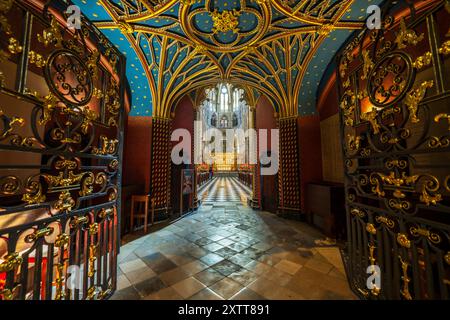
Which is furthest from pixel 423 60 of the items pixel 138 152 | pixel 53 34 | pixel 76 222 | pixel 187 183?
pixel 138 152

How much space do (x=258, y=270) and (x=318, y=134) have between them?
4728 millimetres

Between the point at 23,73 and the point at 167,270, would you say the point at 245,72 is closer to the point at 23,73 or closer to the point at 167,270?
the point at 23,73

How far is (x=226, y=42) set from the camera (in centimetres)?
436

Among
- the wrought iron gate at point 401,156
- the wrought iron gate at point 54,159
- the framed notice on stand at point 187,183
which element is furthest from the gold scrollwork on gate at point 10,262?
the framed notice on stand at point 187,183

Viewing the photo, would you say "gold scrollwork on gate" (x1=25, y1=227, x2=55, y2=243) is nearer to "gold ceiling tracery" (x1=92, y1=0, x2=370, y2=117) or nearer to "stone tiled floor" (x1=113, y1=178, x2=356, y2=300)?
"stone tiled floor" (x1=113, y1=178, x2=356, y2=300)

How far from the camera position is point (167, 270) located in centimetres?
250

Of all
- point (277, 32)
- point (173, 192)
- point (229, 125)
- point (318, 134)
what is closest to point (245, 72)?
point (277, 32)

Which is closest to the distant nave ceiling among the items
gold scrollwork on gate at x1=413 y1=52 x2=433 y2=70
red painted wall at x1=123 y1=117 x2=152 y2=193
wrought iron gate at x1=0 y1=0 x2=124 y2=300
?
red painted wall at x1=123 y1=117 x2=152 y2=193

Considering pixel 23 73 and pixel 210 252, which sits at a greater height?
pixel 23 73

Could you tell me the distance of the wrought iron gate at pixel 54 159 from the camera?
117cm

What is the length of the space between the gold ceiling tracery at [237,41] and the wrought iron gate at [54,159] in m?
1.58

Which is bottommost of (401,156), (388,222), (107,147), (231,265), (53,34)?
(231,265)

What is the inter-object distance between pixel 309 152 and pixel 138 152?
5.82 m

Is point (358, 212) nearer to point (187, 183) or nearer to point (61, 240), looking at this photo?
point (61, 240)
